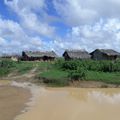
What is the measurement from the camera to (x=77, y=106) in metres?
21.7

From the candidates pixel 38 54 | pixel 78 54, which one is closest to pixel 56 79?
pixel 78 54

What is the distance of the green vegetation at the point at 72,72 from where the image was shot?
3497 cm

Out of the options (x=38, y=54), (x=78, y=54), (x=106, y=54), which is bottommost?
(x=106, y=54)

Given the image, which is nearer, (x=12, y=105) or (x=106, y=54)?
(x=12, y=105)

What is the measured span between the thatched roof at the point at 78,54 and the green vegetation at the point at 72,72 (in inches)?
636

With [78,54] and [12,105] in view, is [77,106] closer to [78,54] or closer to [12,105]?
[12,105]

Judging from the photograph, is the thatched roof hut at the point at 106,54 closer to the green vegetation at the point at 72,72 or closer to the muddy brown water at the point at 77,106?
the green vegetation at the point at 72,72

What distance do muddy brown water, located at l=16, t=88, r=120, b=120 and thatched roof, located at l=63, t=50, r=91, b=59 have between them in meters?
32.4

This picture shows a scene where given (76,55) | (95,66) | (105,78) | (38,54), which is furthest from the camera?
(38,54)

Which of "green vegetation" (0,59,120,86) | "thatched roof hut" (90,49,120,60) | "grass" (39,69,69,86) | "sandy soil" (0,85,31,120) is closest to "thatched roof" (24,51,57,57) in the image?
"thatched roof hut" (90,49,120,60)

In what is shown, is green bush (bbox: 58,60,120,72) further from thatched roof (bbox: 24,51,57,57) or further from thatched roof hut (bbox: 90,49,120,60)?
thatched roof (bbox: 24,51,57,57)

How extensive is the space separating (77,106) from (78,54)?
1712 inches

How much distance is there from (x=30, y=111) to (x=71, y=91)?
11834 mm

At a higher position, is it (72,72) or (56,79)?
(72,72)
